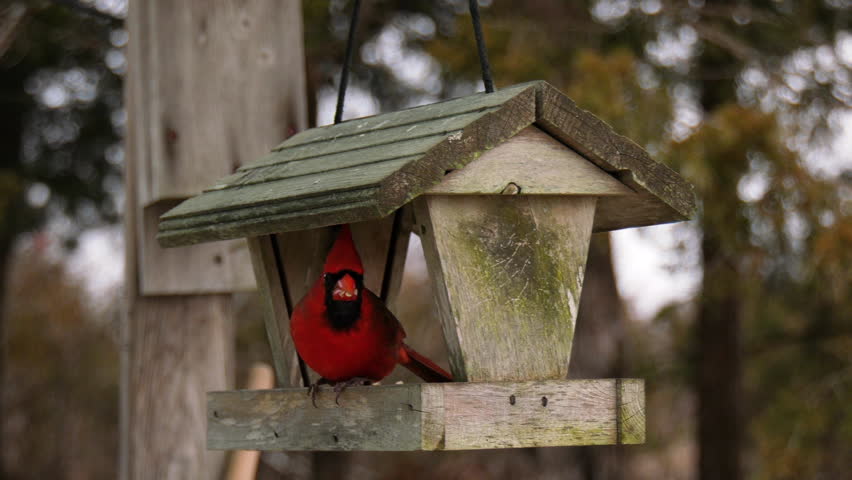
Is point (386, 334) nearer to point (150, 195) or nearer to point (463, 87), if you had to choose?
point (150, 195)

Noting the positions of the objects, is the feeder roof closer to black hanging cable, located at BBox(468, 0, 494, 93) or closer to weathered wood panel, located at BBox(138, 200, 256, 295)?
black hanging cable, located at BBox(468, 0, 494, 93)

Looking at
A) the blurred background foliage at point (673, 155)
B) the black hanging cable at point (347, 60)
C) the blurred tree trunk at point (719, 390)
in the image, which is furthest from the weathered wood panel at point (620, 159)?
the blurred tree trunk at point (719, 390)

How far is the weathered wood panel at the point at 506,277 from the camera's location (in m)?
2.16

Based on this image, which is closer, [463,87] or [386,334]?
[386,334]

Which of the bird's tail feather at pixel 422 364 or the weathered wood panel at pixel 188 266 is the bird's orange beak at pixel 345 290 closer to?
the bird's tail feather at pixel 422 364

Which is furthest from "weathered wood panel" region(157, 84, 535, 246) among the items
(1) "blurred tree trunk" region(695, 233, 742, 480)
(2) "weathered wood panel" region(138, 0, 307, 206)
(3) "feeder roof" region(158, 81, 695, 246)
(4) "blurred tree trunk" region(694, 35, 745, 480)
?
(1) "blurred tree trunk" region(695, 233, 742, 480)

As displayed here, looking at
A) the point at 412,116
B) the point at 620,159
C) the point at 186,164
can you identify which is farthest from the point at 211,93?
the point at 620,159

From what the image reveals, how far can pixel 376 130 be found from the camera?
236 cm

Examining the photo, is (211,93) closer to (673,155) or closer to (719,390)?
(673,155)

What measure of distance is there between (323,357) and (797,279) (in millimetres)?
5909

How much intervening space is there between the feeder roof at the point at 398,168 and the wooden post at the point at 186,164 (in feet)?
1.88

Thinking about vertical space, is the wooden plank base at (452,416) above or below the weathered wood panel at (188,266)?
below

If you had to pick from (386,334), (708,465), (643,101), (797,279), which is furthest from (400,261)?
(708,465)

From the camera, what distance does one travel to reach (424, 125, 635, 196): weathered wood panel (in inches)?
84.0
